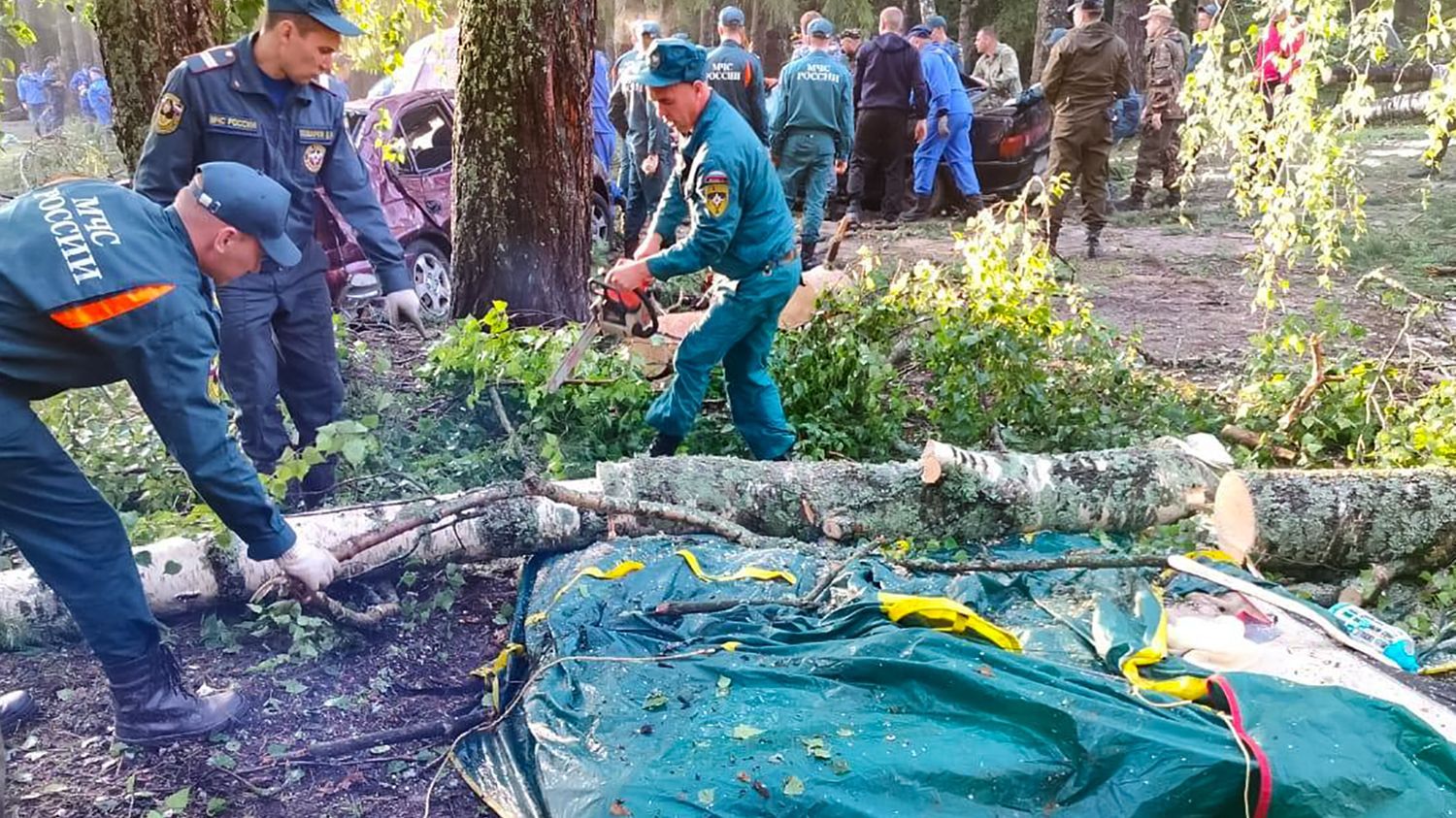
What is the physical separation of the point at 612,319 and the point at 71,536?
2315 millimetres

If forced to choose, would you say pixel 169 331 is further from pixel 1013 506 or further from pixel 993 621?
pixel 1013 506

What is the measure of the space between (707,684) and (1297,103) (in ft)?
12.2

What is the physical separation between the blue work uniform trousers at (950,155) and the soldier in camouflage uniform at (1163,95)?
1768mm

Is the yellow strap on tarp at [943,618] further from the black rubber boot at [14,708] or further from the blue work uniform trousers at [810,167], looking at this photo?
the blue work uniform trousers at [810,167]

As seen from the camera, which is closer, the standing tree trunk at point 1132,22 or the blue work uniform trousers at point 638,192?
the blue work uniform trousers at point 638,192

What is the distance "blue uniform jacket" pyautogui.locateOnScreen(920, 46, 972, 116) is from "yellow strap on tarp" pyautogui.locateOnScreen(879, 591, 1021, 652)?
793cm

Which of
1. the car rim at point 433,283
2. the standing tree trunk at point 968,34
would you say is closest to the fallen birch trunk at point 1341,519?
the car rim at point 433,283

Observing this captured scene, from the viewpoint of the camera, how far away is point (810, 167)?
8.70 meters

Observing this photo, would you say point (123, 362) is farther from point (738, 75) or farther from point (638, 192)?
point (738, 75)

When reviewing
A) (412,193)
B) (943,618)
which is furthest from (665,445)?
(412,193)

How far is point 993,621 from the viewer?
299 centimetres

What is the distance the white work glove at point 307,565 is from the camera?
8.70 ft

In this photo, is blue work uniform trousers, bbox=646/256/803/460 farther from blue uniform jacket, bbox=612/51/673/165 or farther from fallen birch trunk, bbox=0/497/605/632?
blue uniform jacket, bbox=612/51/673/165

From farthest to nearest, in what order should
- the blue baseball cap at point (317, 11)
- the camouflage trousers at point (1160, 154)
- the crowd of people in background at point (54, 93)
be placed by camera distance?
the crowd of people in background at point (54, 93)
the camouflage trousers at point (1160, 154)
the blue baseball cap at point (317, 11)
